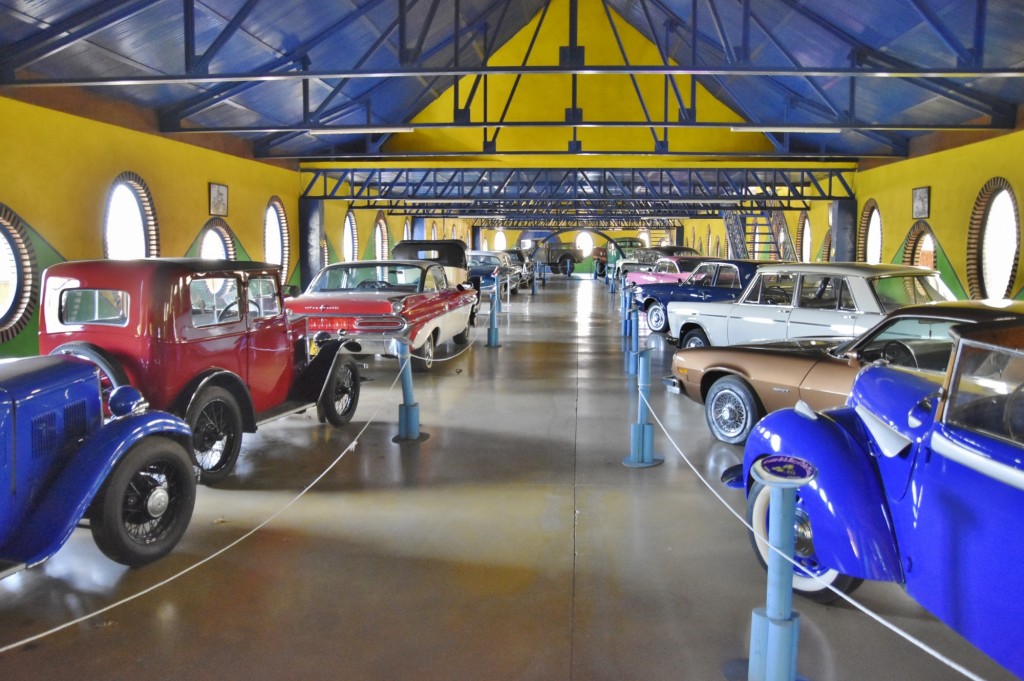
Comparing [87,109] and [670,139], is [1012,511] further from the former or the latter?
[670,139]

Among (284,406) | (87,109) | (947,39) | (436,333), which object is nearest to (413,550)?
(284,406)

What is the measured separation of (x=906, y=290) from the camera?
8812 mm

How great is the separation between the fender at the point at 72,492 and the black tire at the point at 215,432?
1.30m

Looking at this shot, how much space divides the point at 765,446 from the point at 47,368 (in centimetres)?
396

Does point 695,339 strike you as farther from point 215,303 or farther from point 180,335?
point 180,335

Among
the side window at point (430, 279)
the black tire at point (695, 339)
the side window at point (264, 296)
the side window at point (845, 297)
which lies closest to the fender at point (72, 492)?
the side window at point (264, 296)

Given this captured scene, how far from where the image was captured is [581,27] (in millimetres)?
19766

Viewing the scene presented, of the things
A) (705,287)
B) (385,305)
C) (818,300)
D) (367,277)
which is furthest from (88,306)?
(705,287)

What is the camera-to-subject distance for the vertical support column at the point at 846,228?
21703 mm

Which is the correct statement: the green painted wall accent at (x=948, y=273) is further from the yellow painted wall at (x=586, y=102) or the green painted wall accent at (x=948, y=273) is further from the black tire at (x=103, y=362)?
the black tire at (x=103, y=362)

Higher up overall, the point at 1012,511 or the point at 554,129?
the point at 554,129

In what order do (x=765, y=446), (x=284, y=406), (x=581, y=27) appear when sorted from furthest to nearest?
(x=581, y=27), (x=284, y=406), (x=765, y=446)

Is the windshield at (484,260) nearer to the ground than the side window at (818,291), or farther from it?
farther from it

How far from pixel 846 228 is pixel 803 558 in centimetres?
1964
